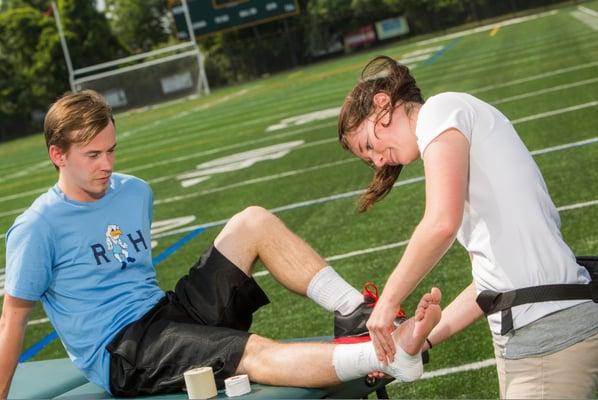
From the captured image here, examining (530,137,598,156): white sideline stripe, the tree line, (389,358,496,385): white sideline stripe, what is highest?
(389,358,496,385): white sideline stripe

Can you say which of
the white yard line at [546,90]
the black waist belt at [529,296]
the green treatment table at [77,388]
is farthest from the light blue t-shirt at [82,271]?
the white yard line at [546,90]

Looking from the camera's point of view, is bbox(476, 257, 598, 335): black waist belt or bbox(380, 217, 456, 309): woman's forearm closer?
bbox(380, 217, 456, 309): woman's forearm

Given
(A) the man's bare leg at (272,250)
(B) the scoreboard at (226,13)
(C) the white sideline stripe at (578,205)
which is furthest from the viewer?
(B) the scoreboard at (226,13)

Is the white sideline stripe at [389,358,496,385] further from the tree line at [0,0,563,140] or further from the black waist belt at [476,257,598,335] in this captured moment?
the tree line at [0,0,563,140]

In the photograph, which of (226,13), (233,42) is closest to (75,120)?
(226,13)

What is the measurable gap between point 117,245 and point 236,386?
0.85 m

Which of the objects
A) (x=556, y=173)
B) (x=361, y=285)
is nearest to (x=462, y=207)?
(x=361, y=285)

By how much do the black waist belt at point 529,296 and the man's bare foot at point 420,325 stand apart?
19 cm

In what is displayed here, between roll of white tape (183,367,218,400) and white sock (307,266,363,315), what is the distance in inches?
22.0

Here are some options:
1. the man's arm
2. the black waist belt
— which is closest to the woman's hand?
the black waist belt

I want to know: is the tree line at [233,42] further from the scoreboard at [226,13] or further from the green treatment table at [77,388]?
the green treatment table at [77,388]

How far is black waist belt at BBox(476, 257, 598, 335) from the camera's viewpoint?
2918mm

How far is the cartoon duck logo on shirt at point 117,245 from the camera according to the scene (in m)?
4.23

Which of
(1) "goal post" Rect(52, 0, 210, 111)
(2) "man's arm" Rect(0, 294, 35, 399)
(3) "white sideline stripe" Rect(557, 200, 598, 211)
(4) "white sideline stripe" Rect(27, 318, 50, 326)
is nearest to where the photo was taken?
(2) "man's arm" Rect(0, 294, 35, 399)
